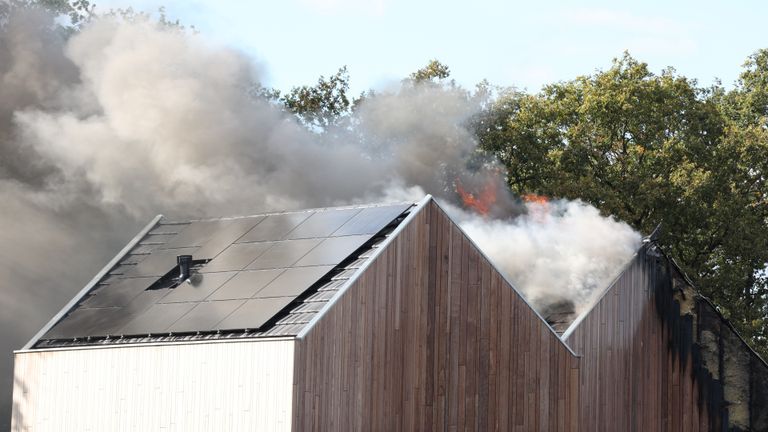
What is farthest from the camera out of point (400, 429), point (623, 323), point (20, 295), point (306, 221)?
point (20, 295)

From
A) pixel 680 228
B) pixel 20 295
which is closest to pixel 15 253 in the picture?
pixel 20 295

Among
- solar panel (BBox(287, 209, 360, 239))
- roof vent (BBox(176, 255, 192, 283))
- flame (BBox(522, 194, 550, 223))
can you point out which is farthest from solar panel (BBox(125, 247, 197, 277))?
flame (BBox(522, 194, 550, 223))

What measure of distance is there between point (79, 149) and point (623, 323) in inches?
626

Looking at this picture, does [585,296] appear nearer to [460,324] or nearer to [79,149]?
[460,324]

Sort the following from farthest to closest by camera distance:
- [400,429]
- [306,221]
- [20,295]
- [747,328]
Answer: [747,328] → [20,295] → [306,221] → [400,429]

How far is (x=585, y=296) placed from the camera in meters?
36.1

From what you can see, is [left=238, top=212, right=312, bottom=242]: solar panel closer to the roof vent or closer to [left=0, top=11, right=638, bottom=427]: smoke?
the roof vent

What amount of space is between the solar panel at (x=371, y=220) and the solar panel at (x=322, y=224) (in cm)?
21

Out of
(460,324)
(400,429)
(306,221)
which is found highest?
(306,221)

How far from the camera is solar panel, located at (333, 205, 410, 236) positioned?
2789 centimetres

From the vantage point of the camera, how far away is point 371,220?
28219mm

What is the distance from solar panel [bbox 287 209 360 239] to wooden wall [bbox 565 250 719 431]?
7.83 m

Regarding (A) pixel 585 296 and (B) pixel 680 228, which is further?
(B) pixel 680 228

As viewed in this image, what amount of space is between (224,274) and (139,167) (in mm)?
12327
